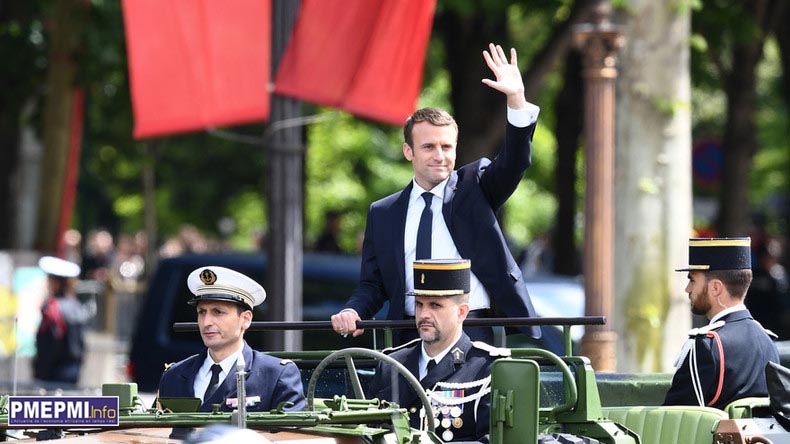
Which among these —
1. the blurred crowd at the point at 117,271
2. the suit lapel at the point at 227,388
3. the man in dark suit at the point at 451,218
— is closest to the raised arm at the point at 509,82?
the man in dark suit at the point at 451,218

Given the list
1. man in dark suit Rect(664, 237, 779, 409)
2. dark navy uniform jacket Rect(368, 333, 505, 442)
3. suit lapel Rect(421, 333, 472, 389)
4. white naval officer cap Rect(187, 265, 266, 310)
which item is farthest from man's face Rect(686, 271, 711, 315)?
white naval officer cap Rect(187, 265, 266, 310)

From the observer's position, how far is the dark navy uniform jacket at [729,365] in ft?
24.6

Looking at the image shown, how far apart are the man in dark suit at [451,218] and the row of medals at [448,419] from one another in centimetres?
63

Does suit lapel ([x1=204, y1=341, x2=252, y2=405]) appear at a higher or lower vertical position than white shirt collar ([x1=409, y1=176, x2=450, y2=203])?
lower

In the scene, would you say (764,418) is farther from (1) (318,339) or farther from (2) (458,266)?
(1) (318,339)

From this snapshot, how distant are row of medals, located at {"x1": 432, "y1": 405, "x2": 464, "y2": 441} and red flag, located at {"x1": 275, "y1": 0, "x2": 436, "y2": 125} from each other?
5.36 m

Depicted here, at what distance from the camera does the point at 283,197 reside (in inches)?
461

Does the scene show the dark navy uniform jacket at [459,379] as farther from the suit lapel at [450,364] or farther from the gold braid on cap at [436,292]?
the gold braid on cap at [436,292]

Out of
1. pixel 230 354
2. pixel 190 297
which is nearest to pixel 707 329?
pixel 230 354

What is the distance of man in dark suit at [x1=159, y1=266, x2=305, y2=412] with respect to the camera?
275 inches

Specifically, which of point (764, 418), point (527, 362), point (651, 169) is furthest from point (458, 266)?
point (651, 169)

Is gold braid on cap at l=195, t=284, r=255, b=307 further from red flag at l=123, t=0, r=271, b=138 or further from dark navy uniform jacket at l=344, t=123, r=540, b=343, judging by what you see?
red flag at l=123, t=0, r=271, b=138

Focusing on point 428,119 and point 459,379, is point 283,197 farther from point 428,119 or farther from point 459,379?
point 459,379

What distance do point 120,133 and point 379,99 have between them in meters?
13.2
